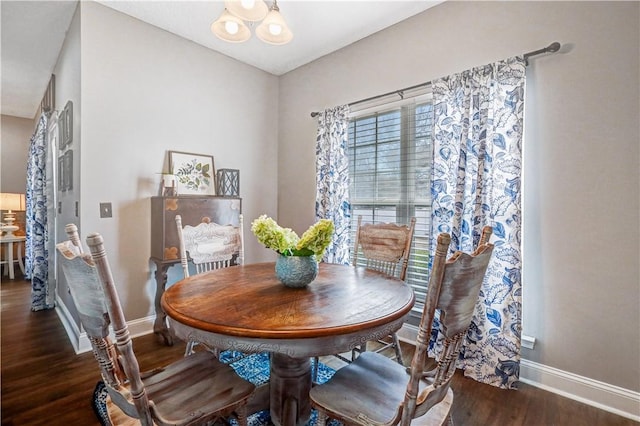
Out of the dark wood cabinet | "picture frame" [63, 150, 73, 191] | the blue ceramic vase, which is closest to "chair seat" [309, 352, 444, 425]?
the blue ceramic vase

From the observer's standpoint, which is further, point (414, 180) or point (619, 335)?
point (414, 180)

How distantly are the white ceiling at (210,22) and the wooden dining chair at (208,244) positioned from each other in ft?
6.20

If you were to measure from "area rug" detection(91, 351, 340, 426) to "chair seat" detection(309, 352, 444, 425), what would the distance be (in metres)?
0.54

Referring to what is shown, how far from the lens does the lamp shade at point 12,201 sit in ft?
16.3

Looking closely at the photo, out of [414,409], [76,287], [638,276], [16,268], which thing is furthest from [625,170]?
[16,268]

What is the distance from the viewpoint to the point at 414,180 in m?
2.70

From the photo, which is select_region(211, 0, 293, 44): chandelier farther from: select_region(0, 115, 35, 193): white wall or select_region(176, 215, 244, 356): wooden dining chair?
select_region(0, 115, 35, 193): white wall

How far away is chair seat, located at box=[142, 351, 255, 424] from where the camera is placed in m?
1.10

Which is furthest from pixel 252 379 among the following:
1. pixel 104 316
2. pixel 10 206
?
pixel 10 206

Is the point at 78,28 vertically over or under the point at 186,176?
over

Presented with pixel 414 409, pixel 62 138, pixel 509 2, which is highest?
pixel 509 2

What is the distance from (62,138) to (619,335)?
4.62 m

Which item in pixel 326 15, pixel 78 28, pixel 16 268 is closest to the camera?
pixel 78 28

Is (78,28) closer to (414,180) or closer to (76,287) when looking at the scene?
(76,287)
